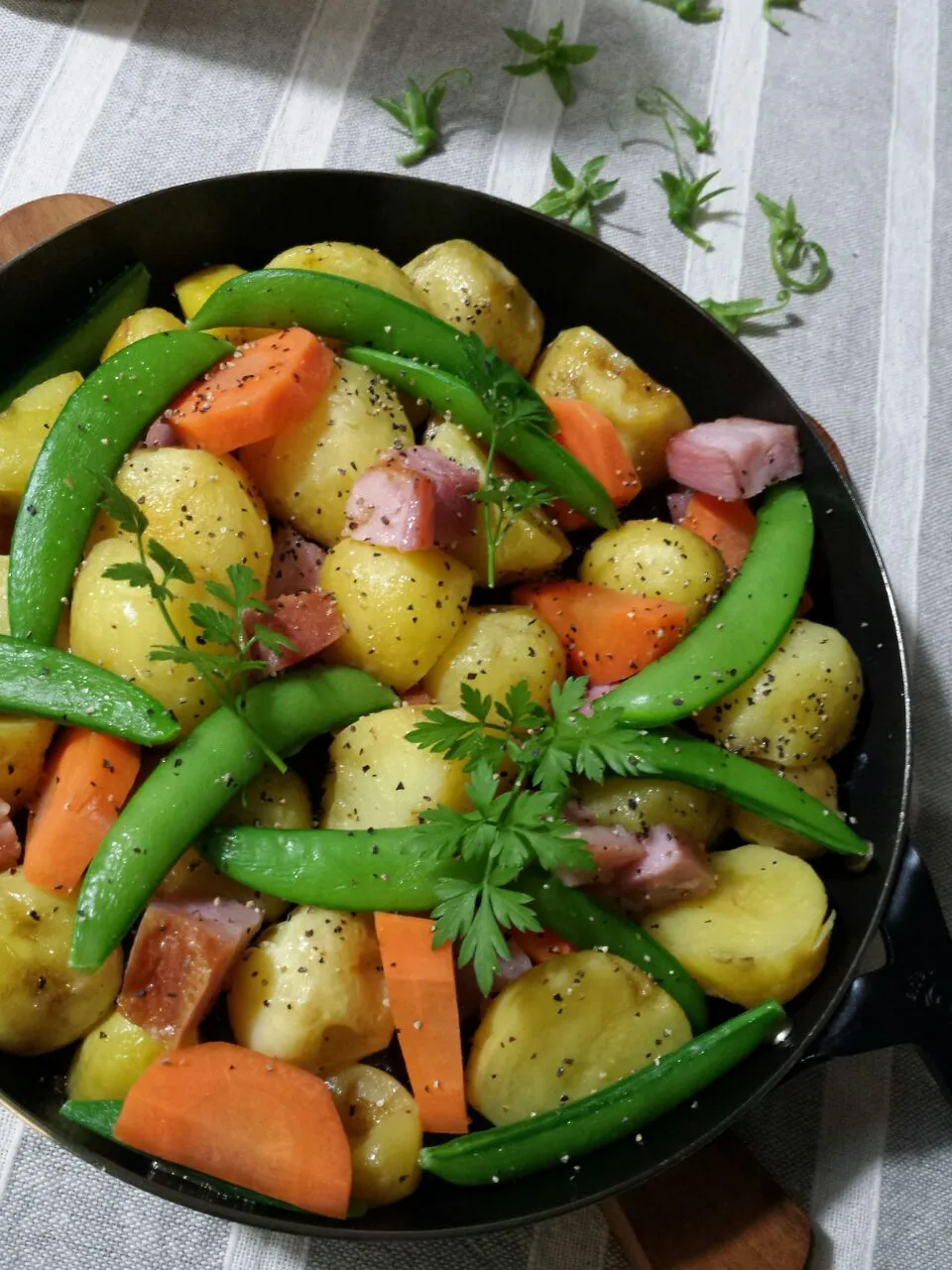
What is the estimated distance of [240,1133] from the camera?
153 centimetres

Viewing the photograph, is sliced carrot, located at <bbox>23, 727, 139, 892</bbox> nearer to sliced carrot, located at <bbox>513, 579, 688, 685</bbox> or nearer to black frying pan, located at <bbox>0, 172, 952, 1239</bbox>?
black frying pan, located at <bbox>0, 172, 952, 1239</bbox>

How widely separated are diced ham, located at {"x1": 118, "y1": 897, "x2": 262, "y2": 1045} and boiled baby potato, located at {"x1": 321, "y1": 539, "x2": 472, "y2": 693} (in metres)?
0.50

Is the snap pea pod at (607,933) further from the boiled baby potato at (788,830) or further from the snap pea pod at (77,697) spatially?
the snap pea pod at (77,697)

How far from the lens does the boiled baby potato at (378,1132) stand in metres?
1.61

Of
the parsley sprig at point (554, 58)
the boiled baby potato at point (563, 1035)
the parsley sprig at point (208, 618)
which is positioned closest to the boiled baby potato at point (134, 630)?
the parsley sprig at point (208, 618)

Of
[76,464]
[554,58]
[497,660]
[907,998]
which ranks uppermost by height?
[554,58]

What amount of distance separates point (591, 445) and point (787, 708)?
0.62 metres

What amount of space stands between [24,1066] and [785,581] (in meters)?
1.55

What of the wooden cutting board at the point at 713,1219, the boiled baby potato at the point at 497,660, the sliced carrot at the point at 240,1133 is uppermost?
the boiled baby potato at the point at 497,660

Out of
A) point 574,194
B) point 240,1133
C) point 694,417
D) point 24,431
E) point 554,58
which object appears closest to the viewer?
point 240,1133

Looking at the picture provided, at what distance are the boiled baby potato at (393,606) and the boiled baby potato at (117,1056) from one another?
2.19 ft

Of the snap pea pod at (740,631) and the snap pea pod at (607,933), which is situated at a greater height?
the snap pea pod at (740,631)

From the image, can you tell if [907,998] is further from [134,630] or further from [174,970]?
[134,630]

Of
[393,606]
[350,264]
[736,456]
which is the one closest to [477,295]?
[350,264]
